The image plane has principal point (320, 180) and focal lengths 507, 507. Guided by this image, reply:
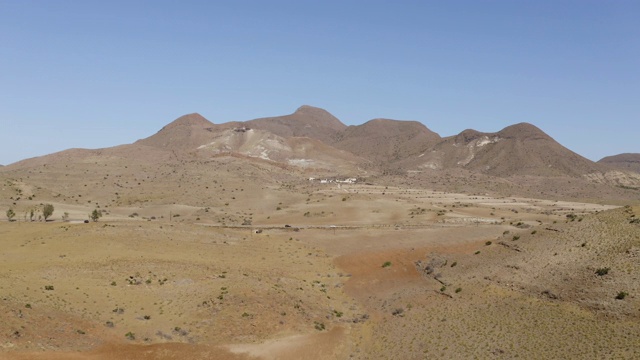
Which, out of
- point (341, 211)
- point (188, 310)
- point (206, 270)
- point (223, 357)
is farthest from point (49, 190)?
point (223, 357)

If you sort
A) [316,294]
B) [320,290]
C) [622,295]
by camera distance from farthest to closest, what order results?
[320,290], [316,294], [622,295]

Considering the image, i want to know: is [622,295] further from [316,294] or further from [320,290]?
[320,290]

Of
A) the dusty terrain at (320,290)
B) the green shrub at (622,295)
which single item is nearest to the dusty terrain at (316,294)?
the dusty terrain at (320,290)

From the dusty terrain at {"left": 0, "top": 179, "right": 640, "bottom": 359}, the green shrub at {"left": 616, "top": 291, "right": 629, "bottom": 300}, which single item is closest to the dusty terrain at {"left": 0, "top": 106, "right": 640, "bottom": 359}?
the dusty terrain at {"left": 0, "top": 179, "right": 640, "bottom": 359}

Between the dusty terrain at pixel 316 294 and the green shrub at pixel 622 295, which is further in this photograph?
the green shrub at pixel 622 295

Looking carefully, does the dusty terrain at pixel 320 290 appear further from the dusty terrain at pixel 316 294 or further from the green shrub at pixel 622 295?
the green shrub at pixel 622 295

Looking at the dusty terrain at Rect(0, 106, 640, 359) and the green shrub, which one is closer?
the dusty terrain at Rect(0, 106, 640, 359)

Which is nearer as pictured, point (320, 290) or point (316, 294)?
point (316, 294)

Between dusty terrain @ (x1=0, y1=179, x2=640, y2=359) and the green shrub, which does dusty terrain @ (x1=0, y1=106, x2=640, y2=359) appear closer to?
dusty terrain @ (x1=0, y1=179, x2=640, y2=359)

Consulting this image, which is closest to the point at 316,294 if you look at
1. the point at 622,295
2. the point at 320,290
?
the point at 320,290

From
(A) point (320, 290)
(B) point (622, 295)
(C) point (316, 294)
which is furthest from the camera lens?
(A) point (320, 290)

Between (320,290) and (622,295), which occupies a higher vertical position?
(622,295)
